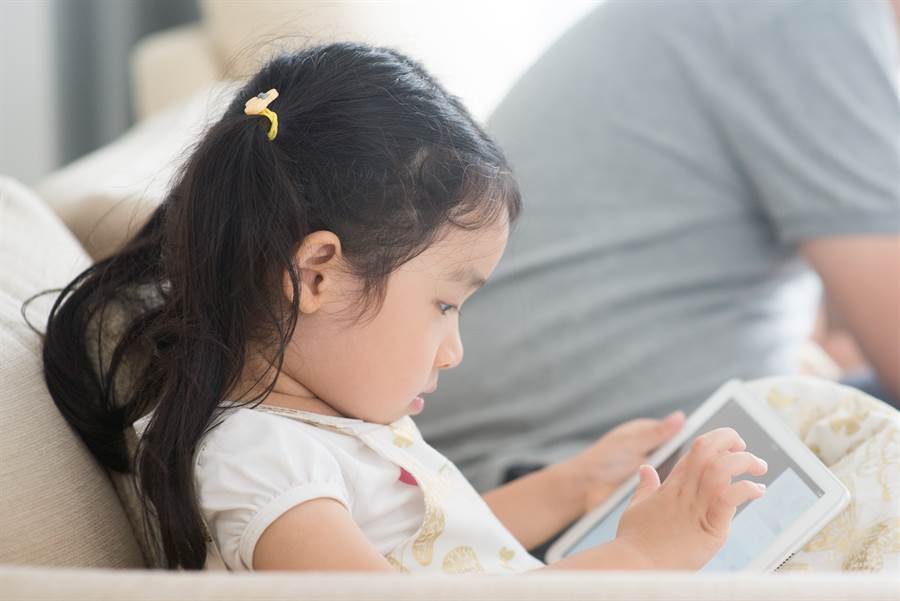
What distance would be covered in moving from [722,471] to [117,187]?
742mm

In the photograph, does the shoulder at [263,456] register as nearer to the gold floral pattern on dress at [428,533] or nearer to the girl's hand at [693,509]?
the gold floral pattern on dress at [428,533]

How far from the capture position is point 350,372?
725 mm

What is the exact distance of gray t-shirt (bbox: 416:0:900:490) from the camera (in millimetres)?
1129

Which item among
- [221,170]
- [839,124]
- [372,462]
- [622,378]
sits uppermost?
[221,170]

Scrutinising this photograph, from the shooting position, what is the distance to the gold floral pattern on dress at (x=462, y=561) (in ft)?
2.47

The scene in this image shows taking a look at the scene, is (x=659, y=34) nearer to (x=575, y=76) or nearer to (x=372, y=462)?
(x=575, y=76)

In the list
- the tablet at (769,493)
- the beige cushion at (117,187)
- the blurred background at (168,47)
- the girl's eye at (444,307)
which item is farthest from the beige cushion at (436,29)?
the tablet at (769,493)

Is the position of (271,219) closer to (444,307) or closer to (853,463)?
(444,307)

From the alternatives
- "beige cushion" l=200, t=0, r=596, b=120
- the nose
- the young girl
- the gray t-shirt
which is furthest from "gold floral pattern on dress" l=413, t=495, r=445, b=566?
"beige cushion" l=200, t=0, r=596, b=120

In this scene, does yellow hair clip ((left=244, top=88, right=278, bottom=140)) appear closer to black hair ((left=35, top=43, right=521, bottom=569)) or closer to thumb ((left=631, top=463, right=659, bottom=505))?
black hair ((left=35, top=43, right=521, bottom=569))

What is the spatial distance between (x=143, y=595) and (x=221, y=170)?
324 millimetres

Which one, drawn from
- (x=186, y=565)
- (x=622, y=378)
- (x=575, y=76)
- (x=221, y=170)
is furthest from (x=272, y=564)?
(x=575, y=76)

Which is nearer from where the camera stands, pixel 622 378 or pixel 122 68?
pixel 622 378

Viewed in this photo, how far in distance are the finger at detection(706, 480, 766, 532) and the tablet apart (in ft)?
0.31
